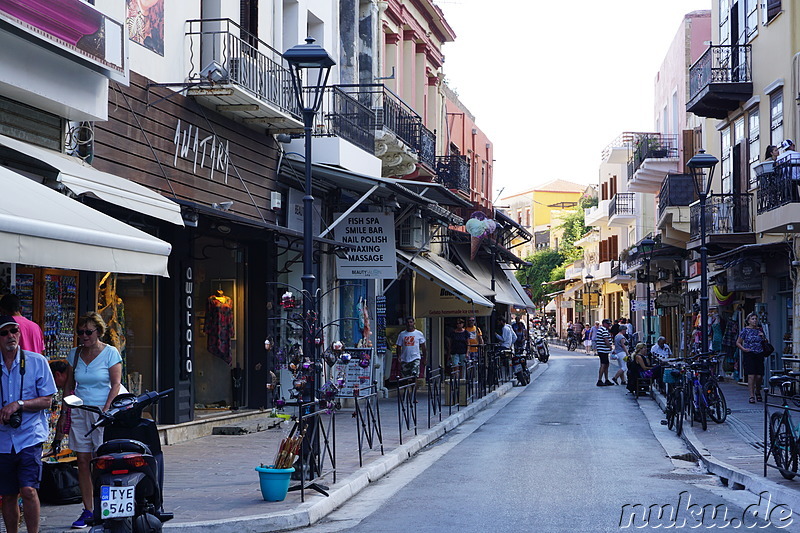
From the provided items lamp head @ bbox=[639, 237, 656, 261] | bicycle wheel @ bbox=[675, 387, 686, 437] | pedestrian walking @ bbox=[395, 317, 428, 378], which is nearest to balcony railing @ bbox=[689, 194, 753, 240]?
lamp head @ bbox=[639, 237, 656, 261]

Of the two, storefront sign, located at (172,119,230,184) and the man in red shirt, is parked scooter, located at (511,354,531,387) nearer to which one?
storefront sign, located at (172,119,230,184)

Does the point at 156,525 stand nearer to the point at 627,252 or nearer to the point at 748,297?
the point at 748,297

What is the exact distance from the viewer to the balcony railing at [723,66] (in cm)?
2728

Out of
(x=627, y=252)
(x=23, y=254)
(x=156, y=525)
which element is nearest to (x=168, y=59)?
(x=23, y=254)

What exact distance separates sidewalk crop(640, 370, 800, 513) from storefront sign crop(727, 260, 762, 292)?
18.8 ft

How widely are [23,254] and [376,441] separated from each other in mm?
7973

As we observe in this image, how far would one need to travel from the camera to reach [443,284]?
936 inches

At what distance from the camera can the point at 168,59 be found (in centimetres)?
1481

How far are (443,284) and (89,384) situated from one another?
50.1ft

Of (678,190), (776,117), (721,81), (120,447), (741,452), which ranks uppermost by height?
(721,81)

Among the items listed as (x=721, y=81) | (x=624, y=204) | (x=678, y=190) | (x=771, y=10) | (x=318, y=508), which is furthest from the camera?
(x=624, y=204)

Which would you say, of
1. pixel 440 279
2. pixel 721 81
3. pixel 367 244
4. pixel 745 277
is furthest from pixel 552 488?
pixel 721 81

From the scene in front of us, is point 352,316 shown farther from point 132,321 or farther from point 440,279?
point 132,321

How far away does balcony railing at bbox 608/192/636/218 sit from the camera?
56156mm
